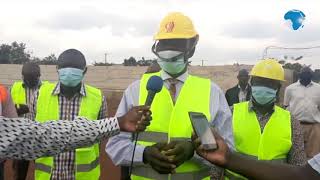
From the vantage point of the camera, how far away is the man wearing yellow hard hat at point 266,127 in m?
4.15

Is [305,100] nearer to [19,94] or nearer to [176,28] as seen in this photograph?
[19,94]

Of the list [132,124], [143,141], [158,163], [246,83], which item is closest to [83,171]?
[143,141]

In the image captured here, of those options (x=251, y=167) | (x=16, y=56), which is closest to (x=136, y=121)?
(x=251, y=167)

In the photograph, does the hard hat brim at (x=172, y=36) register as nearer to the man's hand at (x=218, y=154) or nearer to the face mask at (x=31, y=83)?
the man's hand at (x=218, y=154)

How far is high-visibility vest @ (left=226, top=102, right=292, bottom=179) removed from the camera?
4.15 meters

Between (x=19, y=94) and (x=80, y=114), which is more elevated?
(x=80, y=114)

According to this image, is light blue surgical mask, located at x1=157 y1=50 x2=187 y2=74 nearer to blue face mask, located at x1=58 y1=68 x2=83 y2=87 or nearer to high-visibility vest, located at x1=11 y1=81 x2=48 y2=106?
blue face mask, located at x1=58 y1=68 x2=83 y2=87

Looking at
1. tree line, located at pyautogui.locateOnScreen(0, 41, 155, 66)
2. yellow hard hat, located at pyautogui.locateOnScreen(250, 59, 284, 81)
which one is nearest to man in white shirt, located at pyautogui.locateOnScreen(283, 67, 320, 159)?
yellow hard hat, located at pyautogui.locateOnScreen(250, 59, 284, 81)

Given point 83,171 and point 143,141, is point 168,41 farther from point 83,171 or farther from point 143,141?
point 83,171

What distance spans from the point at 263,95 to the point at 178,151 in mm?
1559

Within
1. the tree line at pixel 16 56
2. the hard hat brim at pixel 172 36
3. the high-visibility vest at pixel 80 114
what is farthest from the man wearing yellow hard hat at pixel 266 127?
the tree line at pixel 16 56

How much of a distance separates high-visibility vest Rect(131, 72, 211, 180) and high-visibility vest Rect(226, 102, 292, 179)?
73 cm

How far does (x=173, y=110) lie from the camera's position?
3498mm

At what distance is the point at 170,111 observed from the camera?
3.52 m
